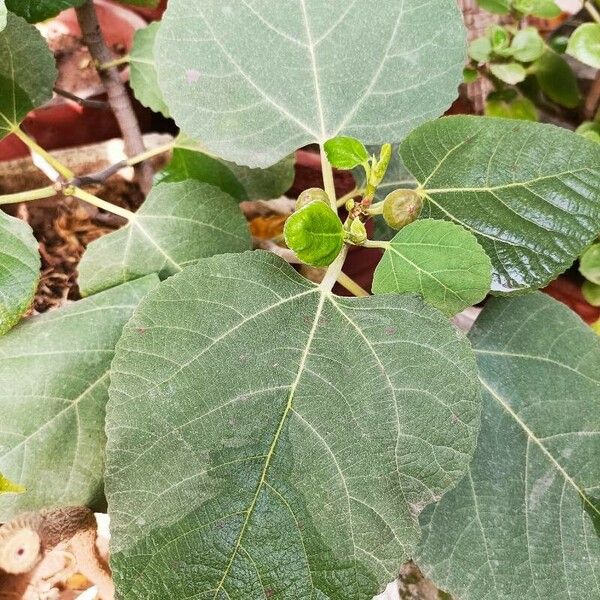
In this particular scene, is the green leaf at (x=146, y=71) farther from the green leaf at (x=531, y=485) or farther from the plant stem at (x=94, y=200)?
the green leaf at (x=531, y=485)

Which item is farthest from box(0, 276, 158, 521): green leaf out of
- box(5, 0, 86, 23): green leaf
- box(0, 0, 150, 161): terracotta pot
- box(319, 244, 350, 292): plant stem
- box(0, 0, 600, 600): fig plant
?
box(0, 0, 150, 161): terracotta pot

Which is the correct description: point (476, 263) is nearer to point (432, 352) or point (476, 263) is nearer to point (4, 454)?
point (432, 352)

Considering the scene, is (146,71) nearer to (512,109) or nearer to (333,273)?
(333,273)

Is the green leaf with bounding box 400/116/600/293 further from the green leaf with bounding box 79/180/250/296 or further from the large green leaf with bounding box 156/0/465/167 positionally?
the green leaf with bounding box 79/180/250/296

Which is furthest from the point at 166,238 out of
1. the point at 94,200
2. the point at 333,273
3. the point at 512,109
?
the point at 512,109

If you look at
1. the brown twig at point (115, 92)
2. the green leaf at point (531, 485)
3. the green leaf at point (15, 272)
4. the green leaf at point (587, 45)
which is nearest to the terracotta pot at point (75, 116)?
the brown twig at point (115, 92)

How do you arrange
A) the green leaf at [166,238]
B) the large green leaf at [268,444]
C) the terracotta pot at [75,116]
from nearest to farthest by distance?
the large green leaf at [268,444], the green leaf at [166,238], the terracotta pot at [75,116]
